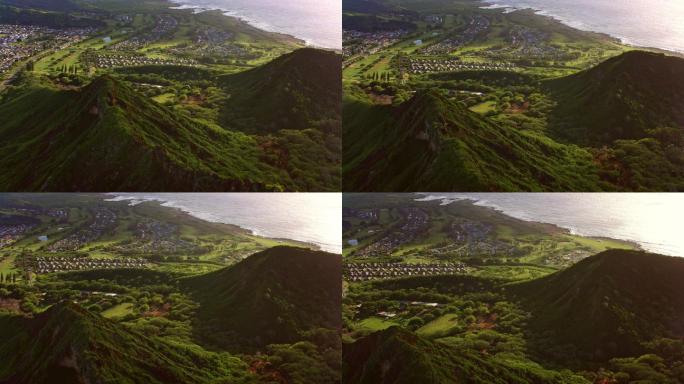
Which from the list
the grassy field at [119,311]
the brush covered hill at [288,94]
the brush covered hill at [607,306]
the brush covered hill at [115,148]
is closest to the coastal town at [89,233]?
the brush covered hill at [115,148]

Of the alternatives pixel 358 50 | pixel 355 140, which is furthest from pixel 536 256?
pixel 358 50

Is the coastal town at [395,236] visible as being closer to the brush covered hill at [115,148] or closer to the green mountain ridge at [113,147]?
the brush covered hill at [115,148]

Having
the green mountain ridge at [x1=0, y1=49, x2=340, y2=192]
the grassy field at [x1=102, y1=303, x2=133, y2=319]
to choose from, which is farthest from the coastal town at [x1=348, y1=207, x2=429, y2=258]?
the grassy field at [x1=102, y1=303, x2=133, y2=319]

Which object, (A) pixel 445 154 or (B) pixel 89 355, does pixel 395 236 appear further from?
(B) pixel 89 355

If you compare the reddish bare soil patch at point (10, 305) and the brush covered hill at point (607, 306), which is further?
the reddish bare soil patch at point (10, 305)

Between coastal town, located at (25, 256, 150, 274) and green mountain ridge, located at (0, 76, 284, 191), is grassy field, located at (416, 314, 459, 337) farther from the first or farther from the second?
coastal town, located at (25, 256, 150, 274)

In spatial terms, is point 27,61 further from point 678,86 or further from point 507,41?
point 678,86

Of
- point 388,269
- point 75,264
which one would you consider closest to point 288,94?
→ point 388,269

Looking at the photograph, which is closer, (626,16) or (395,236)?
(395,236)

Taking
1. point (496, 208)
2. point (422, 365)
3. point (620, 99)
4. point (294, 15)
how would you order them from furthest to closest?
point (294, 15), point (620, 99), point (496, 208), point (422, 365)
